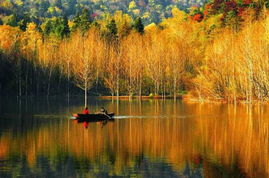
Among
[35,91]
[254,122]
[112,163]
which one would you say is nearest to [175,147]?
[112,163]

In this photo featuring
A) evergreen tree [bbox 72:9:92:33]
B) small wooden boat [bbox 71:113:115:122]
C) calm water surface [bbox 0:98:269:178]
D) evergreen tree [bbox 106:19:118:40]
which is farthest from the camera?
evergreen tree [bbox 72:9:92:33]

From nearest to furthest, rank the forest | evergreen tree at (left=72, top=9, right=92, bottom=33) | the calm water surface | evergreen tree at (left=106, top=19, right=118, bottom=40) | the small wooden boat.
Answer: the calm water surface, the small wooden boat, the forest, evergreen tree at (left=106, top=19, right=118, bottom=40), evergreen tree at (left=72, top=9, right=92, bottom=33)

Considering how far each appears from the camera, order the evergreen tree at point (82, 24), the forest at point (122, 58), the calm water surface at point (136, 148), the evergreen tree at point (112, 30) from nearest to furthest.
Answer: the calm water surface at point (136, 148)
the forest at point (122, 58)
the evergreen tree at point (112, 30)
the evergreen tree at point (82, 24)

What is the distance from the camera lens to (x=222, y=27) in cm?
9631

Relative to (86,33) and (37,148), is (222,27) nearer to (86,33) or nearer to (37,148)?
(86,33)

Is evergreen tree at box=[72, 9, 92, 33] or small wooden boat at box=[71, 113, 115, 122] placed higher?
evergreen tree at box=[72, 9, 92, 33]

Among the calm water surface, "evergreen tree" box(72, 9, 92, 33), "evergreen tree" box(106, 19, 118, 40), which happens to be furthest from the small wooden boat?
"evergreen tree" box(72, 9, 92, 33)

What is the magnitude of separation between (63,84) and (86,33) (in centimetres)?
1315

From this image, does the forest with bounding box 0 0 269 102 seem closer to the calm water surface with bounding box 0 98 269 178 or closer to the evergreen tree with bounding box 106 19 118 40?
the evergreen tree with bounding box 106 19 118 40

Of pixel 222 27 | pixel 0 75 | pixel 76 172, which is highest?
pixel 222 27

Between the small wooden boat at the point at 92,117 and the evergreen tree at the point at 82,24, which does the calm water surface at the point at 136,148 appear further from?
the evergreen tree at the point at 82,24

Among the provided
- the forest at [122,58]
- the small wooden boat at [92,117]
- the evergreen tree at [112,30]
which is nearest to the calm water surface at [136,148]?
the small wooden boat at [92,117]

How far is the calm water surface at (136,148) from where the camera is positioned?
20706 mm

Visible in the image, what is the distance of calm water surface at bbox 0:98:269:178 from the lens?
815 inches
